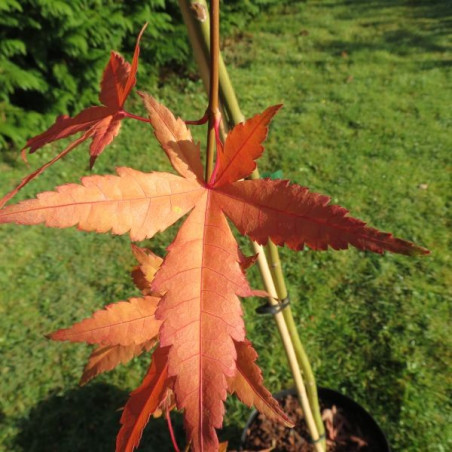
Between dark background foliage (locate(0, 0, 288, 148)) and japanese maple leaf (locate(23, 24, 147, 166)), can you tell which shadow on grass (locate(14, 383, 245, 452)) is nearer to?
japanese maple leaf (locate(23, 24, 147, 166))

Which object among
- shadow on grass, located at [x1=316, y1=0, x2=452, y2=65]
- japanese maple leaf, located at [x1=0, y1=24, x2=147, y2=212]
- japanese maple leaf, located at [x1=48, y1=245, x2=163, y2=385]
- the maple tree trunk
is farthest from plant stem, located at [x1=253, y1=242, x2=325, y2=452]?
shadow on grass, located at [x1=316, y1=0, x2=452, y2=65]

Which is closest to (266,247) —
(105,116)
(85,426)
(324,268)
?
(105,116)

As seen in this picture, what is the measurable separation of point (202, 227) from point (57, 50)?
4.21m

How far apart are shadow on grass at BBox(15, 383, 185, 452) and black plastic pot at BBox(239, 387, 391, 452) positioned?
0.63 m

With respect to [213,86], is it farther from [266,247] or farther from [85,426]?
[85,426]

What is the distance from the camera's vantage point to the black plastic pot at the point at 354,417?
151cm

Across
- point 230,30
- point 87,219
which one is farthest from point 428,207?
point 230,30

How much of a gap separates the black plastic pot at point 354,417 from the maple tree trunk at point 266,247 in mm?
278

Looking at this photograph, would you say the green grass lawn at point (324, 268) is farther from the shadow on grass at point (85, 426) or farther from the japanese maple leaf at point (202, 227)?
the japanese maple leaf at point (202, 227)

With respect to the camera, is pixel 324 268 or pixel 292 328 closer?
pixel 292 328

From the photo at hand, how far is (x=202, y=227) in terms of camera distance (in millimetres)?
583

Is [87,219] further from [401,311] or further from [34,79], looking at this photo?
[34,79]

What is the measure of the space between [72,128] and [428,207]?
9.57 ft

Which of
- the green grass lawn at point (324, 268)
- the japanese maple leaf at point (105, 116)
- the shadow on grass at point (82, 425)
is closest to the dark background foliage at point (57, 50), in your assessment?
the green grass lawn at point (324, 268)
